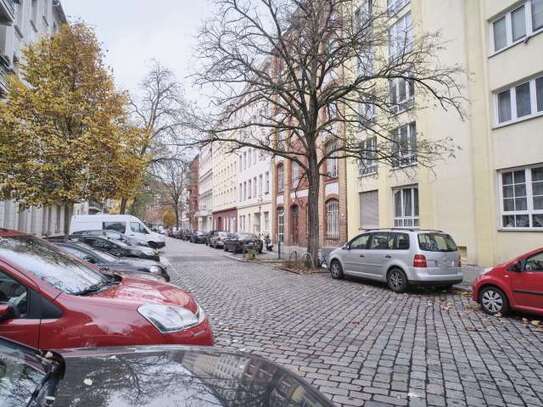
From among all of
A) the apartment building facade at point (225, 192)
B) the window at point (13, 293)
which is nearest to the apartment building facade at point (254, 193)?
the apartment building facade at point (225, 192)

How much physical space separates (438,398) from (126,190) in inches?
585

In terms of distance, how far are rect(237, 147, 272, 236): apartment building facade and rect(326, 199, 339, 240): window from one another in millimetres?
9887

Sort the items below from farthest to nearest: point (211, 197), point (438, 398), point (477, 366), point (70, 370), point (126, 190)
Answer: point (211, 197), point (126, 190), point (477, 366), point (438, 398), point (70, 370)

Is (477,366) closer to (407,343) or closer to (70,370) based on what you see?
(407,343)

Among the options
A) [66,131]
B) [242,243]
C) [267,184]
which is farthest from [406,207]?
[267,184]

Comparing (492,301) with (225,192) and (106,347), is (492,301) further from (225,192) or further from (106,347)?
(225,192)

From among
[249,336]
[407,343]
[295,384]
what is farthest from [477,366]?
[295,384]

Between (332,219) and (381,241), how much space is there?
14.9 metres

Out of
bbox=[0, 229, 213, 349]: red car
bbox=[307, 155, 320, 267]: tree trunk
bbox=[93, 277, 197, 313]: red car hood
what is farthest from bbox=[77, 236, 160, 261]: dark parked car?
bbox=[0, 229, 213, 349]: red car

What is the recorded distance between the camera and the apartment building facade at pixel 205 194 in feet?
217

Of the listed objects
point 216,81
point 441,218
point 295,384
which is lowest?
point 295,384

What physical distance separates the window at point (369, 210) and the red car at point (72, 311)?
1888cm

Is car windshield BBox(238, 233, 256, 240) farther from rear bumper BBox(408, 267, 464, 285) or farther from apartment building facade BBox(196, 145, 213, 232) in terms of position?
apartment building facade BBox(196, 145, 213, 232)

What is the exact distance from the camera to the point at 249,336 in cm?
617
